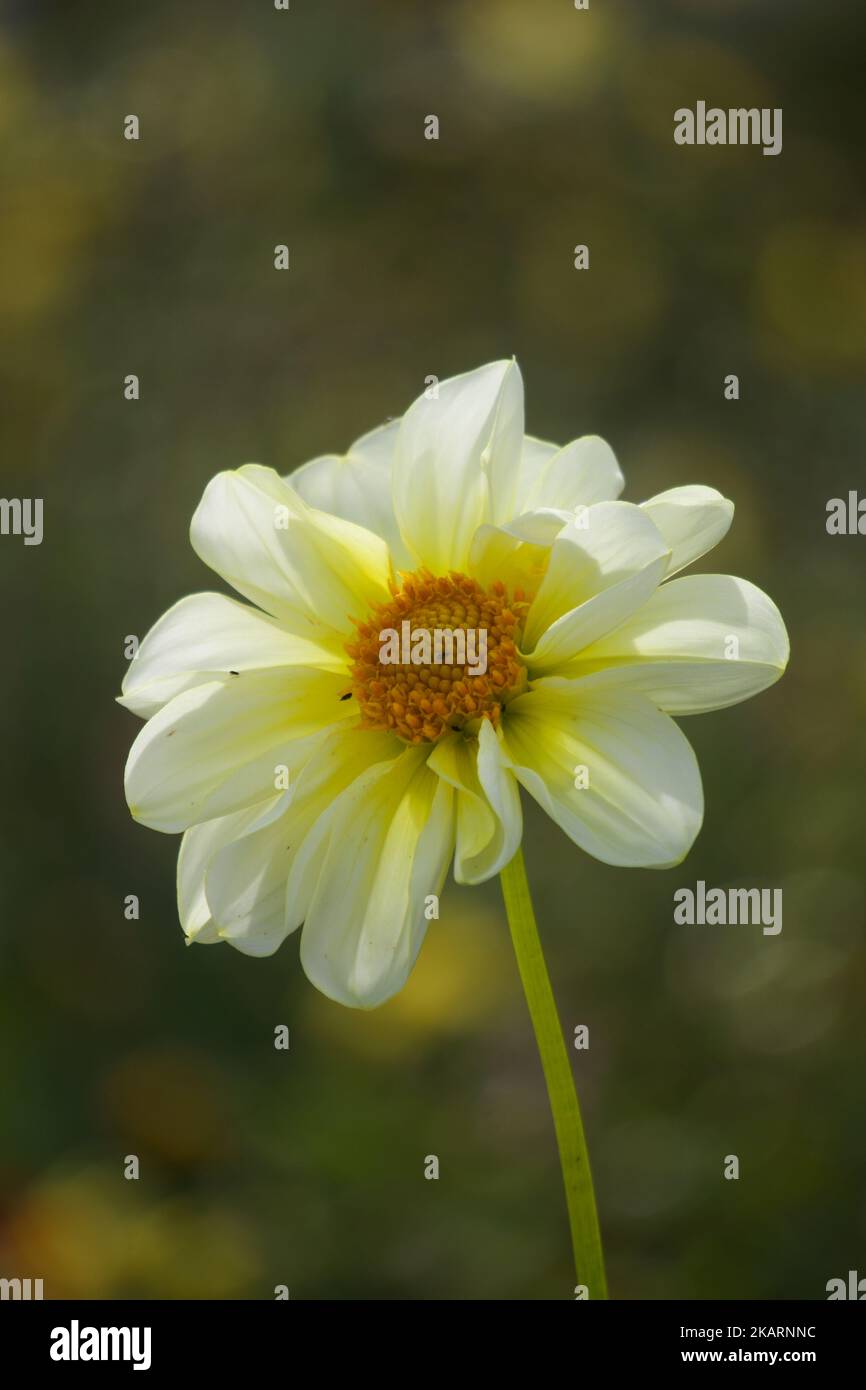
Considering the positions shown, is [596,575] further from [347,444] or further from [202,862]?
[347,444]

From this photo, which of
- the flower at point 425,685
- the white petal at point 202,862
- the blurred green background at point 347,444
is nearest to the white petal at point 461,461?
the flower at point 425,685

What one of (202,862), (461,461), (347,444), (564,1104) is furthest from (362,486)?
(347,444)

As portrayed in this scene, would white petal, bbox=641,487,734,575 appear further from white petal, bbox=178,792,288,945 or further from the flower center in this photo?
white petal, bbox=178,792,288,945

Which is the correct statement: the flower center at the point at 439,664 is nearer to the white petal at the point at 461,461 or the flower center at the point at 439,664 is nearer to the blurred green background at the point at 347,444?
the white petal at the point at 461,461

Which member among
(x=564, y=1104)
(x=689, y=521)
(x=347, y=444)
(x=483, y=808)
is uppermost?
(x=347, y=444)

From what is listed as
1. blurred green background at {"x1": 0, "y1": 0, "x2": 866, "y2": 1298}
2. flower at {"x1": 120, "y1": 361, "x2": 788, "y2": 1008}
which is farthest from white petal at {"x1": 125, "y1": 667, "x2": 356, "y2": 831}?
blurred green background at {"x1": 0, "y1": 0, "x2": 866, "y2": 1298}

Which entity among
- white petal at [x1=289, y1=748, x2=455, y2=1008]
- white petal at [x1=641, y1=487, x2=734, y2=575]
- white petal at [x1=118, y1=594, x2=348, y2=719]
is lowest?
white petal at [x1=289, y1=748, x2=455, y2=1008]
